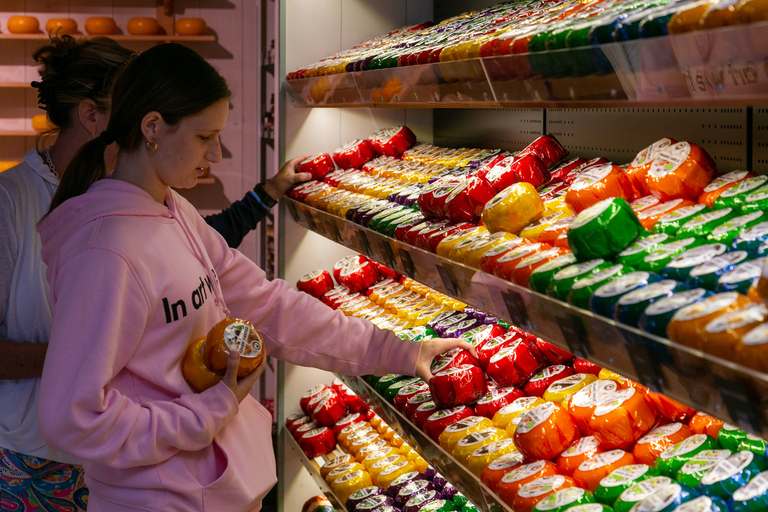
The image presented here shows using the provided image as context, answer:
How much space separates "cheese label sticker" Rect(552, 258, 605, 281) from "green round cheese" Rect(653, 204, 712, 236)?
5.2 inches

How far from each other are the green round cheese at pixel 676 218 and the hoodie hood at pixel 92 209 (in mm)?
989

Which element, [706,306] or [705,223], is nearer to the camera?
[706,306]

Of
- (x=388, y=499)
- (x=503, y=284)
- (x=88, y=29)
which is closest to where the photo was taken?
(x=503, y=284)

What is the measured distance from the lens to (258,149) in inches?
213

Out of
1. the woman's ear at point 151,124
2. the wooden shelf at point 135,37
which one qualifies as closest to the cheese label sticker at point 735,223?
the woman's ear at point 151,124

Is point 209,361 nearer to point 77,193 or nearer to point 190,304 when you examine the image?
point 190,304

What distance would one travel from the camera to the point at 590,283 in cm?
106

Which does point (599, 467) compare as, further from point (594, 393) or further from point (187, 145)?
point (187, 145)

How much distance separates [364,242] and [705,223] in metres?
1.08

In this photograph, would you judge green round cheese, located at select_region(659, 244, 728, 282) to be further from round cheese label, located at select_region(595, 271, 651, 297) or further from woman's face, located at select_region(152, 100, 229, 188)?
woman's face, located at select_region(152, 100, 229, 188)

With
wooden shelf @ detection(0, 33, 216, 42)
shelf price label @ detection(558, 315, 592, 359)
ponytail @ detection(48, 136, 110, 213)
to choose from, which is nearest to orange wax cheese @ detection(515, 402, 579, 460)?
shelf price label @ detection(558, 315, 592, 359)

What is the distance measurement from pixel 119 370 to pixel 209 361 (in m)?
0.17

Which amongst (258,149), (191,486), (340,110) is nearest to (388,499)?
(191,486)

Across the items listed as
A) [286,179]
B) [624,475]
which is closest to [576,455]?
[624,475]
